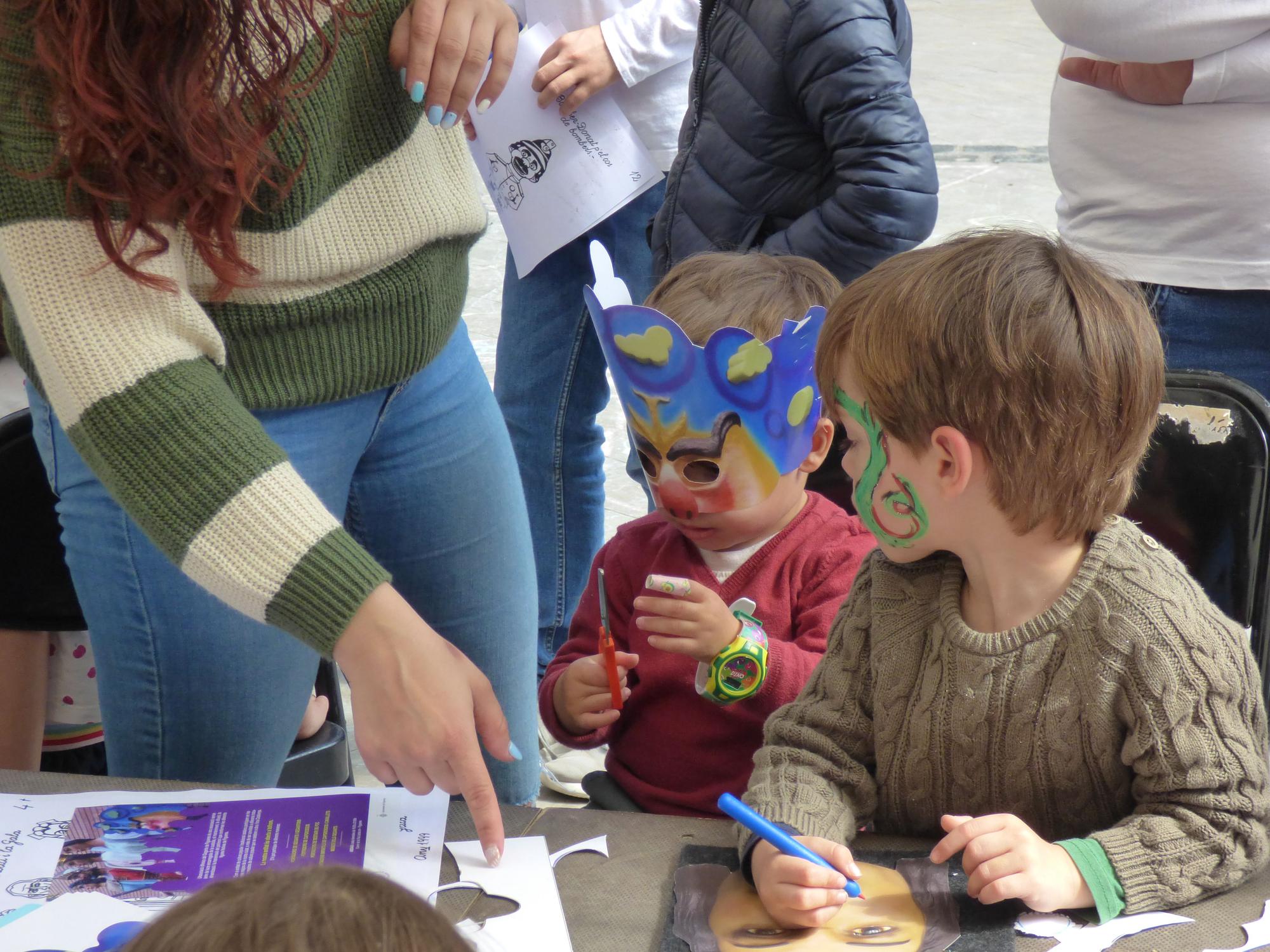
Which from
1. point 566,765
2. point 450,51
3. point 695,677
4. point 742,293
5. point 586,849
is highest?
point 450,51

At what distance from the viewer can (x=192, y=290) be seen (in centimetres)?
106

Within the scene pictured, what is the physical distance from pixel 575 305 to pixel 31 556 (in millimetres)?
1015

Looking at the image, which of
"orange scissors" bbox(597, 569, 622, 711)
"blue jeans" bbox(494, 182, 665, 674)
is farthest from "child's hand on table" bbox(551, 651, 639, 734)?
"blue jeans" bbox(494, 182, 665, 674)

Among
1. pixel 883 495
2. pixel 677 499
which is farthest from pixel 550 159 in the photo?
pixel 883 495

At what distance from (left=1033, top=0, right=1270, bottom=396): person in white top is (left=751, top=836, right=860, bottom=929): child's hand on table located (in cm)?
79

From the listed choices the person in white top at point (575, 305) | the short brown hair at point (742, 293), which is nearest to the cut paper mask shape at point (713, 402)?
the short brown hair at point (742, 293)

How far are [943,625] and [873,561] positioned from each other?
101 millimetres

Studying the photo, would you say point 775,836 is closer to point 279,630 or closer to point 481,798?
point 481,798

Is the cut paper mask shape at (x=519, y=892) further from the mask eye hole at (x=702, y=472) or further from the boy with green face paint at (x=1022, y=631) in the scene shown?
the mask eye hole at (x=702, y=472)

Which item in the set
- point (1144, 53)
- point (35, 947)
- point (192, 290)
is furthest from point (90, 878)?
point (1144, 53)

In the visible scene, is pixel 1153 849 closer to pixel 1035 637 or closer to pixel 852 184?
pixel 1035 637

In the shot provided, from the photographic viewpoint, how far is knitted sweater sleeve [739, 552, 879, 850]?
107 centimetres

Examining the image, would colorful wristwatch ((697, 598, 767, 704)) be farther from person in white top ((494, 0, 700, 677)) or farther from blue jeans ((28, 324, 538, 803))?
person in white top ((494, 0, 700, 677))

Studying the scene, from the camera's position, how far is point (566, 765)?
7.55 ft
